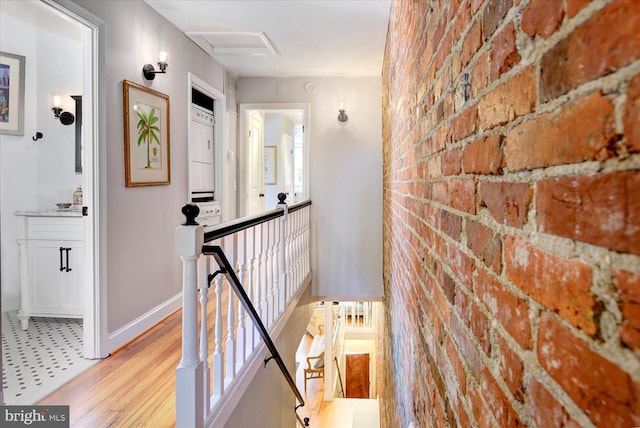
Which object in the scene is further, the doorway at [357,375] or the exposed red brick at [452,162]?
the doorway at [357,375]

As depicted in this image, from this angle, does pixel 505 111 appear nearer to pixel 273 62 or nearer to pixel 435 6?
pixel 435 6

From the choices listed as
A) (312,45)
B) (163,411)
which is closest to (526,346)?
(163,411)

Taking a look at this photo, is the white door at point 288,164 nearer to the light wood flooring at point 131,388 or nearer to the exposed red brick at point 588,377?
the light wood flooring at point 131,388

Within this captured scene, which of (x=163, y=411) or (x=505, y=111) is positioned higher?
(x=505, y=111)

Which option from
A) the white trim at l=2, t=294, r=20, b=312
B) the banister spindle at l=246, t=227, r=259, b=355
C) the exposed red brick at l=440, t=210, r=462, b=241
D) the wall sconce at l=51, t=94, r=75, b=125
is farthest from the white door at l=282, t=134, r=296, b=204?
the exposed red brick at l=440, t=210, r=462, b=241

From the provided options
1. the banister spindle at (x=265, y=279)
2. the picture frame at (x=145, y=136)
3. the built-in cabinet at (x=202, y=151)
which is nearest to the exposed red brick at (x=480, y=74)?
the banister spindle at (x=265, y=279)

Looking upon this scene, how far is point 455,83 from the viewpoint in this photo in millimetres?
908

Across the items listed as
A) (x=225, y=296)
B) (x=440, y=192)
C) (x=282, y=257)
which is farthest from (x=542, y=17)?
(x=225, y=296)

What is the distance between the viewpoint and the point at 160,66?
119 inches

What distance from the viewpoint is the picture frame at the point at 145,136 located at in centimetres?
267

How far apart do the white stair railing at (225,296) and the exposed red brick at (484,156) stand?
40.2 inches

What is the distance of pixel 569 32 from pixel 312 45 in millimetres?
3724

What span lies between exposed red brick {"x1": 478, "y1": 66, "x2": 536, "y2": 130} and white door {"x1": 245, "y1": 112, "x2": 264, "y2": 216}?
14.5 feet

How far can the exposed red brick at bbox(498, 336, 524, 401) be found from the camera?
545mm
